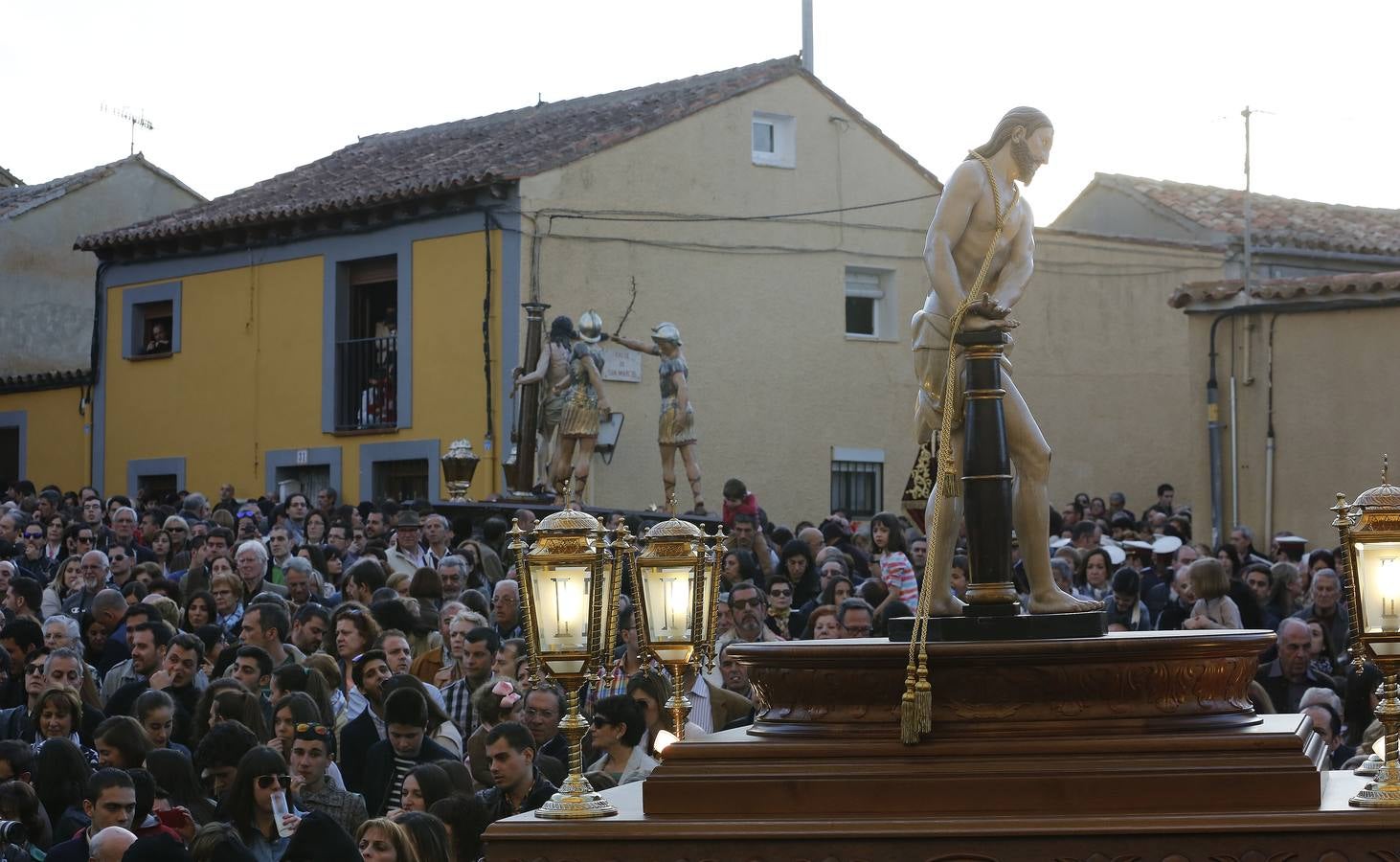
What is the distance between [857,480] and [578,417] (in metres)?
7.09

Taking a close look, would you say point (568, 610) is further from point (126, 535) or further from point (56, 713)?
point (126, 535)

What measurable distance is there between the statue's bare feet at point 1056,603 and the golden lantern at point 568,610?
50.6 inches

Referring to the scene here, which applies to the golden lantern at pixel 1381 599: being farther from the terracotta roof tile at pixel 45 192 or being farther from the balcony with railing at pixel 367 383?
the terracotta roof tile at pixel 45 192

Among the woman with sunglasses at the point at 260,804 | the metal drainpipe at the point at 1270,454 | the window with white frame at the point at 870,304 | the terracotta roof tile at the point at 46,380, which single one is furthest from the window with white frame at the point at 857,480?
the woman with sunglasses at the point at 260,804

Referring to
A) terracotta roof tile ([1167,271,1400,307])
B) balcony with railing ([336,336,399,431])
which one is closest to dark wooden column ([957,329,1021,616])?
terracotta roof tile ([1167,271,1400,307])

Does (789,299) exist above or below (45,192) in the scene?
below

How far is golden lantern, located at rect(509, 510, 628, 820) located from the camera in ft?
20.7

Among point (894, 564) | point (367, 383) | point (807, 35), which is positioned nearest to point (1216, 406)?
point (894, 564)

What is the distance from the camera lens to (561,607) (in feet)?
20.8

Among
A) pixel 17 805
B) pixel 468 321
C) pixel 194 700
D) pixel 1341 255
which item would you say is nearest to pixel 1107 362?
pixel 1341 255

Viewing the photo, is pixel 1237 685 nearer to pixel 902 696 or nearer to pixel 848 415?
pixel 902 696

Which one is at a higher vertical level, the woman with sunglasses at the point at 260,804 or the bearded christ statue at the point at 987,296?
the bearded christ statue at the point at 987,296

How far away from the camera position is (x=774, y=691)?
660 centimetres

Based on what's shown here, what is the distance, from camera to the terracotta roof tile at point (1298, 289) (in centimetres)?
2038
